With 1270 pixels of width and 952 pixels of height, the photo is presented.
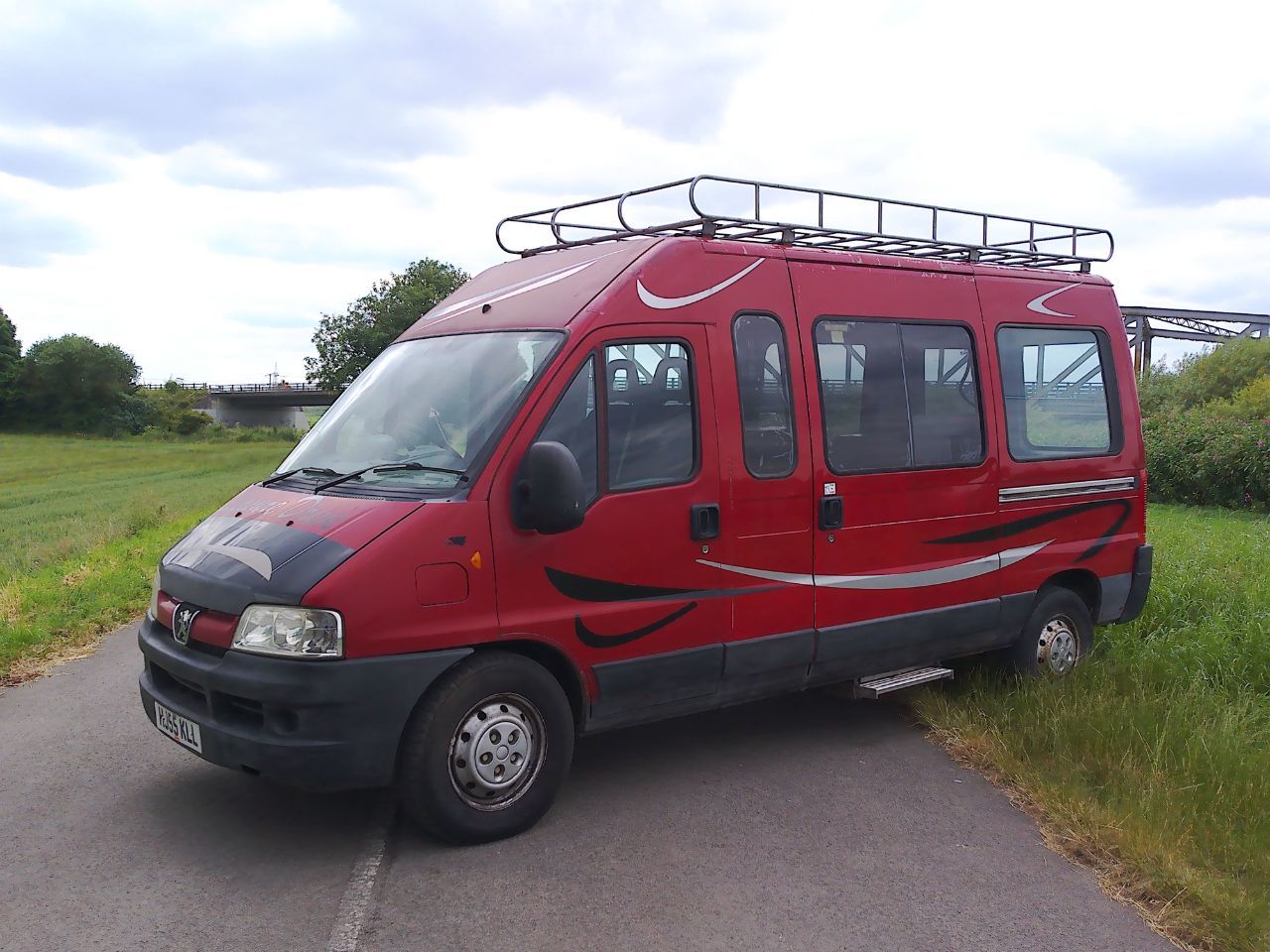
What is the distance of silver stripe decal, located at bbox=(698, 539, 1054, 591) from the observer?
18.7 feet

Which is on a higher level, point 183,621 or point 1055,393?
point 1055,393

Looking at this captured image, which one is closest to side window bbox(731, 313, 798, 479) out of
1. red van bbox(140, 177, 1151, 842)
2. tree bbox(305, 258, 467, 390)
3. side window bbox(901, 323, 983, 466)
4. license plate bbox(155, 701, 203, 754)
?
red van bbox(140, 177, 1151, 842)

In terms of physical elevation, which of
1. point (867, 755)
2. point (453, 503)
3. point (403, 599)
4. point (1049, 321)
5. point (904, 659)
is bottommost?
point (867, 755)

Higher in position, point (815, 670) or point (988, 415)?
point (988, 415)

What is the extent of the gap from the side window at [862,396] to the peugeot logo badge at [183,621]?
3.20 m

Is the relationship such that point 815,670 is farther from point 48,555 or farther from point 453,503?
point 48,555

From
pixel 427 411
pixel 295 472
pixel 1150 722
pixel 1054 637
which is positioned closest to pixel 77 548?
pixel 295 472

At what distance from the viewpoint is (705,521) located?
543 cm

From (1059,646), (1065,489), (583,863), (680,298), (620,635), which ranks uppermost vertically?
(680,298)

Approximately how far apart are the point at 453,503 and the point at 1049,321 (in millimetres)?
4486

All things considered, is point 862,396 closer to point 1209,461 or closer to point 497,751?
point 497,751

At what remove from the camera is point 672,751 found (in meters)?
6.08

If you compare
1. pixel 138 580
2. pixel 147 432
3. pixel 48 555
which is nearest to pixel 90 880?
pixel 138 580

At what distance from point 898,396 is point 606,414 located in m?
2.04
